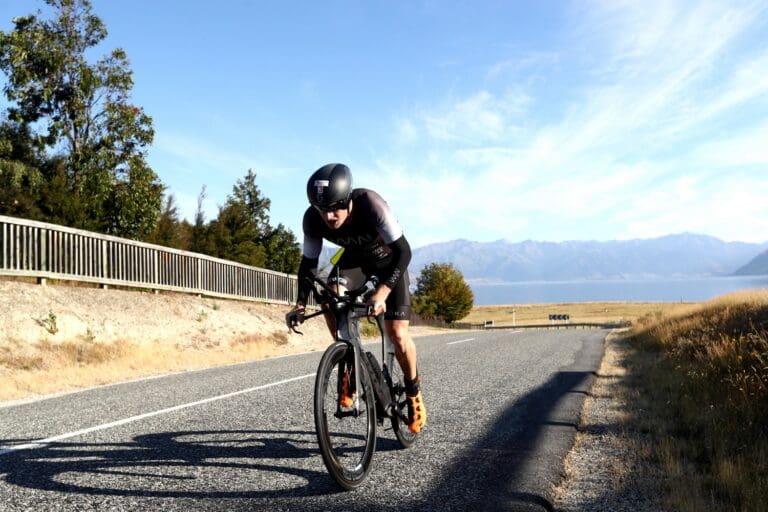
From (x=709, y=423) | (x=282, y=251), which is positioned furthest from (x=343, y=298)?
(x=282, y=251)

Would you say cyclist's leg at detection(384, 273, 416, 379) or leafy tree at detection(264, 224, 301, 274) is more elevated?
leafy tree at detection(264, 224, 301, 274)

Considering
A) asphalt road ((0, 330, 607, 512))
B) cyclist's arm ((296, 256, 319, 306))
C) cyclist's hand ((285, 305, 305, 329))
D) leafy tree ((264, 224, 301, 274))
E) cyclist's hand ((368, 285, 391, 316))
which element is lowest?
asphalt road ((0, 330, 607, 512))

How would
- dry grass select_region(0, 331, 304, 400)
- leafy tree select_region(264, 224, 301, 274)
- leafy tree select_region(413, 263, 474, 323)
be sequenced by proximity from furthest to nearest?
leafy tree select_region(413, 263, 474, 323)
leafy tree select_region(264, 224, 301, 274)
dry grass select_region(0, 331, 304, 400)

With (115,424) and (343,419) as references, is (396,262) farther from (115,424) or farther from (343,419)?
(115,424)

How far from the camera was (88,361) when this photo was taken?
11.5 metres

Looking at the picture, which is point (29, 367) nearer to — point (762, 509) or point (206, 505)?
point (206, 505)

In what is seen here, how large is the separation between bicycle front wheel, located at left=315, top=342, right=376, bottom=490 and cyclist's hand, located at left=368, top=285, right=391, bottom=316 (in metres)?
0.32

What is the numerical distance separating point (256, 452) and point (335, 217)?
1.94 metres

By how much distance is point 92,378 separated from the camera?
31.7 feet

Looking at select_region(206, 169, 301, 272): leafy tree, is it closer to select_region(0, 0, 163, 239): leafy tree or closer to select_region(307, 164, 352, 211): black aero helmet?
select_region(0, 0, 163, 239): leafy tree

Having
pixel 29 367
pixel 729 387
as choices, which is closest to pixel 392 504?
pixel 729 387

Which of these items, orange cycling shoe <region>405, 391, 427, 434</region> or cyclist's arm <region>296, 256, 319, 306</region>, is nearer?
cyclist's arm <region>296, 256, 319, 306</region>

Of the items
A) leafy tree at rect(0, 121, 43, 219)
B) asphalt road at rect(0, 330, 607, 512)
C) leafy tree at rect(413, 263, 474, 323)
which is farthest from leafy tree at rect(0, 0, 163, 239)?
leafy tree at rect(413, 263, 474, 323)

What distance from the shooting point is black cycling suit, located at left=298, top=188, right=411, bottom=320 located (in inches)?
156
